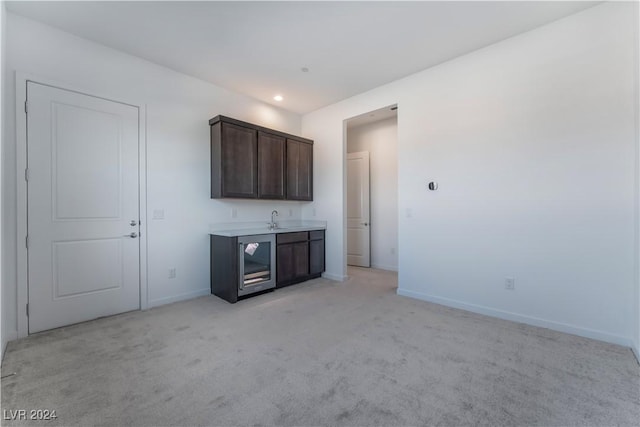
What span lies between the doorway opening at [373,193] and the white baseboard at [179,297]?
298 centimetres

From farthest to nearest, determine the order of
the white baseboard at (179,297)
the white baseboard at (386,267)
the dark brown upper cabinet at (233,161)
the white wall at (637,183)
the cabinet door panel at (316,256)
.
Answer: the white baseboard at (386,267)
the cabinet door panel at (316,256)
the dark brown upper cabinet at (233,161)
the white baseboard at (179,297)
the white wall at (637,183)

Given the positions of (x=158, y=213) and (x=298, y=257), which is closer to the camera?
(x=158, y=213)

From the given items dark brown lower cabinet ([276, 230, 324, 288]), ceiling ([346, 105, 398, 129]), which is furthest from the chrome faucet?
ceiling ([346, 105, 398, 129])

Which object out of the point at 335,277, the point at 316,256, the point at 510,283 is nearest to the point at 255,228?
the point at 316,256

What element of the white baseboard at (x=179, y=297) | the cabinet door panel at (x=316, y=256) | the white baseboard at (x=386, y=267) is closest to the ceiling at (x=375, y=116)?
the cabinet door panel at (x=316, y=256)

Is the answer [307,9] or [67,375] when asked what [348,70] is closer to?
[307,9]

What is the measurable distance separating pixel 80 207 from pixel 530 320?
4.73m

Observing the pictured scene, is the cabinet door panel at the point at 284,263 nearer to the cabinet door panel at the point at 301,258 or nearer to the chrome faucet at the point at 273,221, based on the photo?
the cabinet door panel at the point at 301,258

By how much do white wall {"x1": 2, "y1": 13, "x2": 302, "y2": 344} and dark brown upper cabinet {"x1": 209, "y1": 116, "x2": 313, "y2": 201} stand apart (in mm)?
280

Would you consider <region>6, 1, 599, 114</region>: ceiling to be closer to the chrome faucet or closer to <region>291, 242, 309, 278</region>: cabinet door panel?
the chrome faucet

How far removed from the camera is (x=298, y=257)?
4.34m

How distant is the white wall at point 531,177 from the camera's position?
93.4 inches

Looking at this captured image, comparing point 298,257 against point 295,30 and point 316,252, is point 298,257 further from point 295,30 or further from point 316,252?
point 295,30

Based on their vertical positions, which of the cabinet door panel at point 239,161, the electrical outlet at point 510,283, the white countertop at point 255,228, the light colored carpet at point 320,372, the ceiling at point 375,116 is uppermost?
the ceiling at point 375,116
